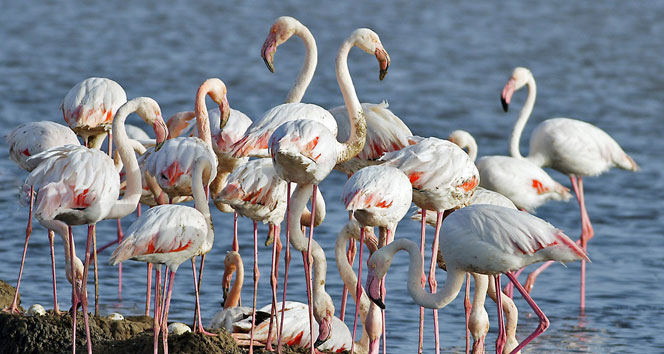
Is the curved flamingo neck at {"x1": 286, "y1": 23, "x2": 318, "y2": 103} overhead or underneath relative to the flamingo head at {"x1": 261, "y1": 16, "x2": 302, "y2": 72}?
underneath

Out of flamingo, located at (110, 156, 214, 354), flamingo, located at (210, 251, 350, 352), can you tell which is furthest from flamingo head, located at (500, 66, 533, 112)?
flamingo, located at (110, 156, 214, 354)

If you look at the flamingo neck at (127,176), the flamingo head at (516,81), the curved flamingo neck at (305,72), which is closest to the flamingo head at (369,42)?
the curved flamingo neck at (305,72)

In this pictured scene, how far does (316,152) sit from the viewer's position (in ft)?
20.9

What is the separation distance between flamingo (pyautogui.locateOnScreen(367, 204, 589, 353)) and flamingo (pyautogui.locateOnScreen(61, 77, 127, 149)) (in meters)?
2.38

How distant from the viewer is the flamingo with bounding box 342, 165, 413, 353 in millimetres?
6332

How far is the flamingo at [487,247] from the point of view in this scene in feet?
20.0

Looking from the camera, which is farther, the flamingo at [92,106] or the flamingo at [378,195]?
the flamingo at [92,106]

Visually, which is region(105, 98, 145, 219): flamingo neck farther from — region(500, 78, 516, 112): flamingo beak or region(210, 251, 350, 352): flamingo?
region(500, 78, 516, 112): flamingo beak

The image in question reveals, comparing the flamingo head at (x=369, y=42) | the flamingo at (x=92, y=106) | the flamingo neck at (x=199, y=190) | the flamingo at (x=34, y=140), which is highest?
the flamingo head at (x=369, y=42)

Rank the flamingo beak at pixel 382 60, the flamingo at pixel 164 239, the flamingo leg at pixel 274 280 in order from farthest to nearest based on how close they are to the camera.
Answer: the flamingo beak at pixel 382 60 → the flamingo leg at pixel 274 280 → the flamingo at pixel 164 239

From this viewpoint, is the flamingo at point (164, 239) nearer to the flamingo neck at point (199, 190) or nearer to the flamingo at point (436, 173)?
the flamingo neck at point (199, 190)

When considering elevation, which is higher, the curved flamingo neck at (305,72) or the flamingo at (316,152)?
the curved flamingo neck at (305,72)

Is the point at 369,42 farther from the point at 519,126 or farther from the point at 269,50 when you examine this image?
the point at 519,126

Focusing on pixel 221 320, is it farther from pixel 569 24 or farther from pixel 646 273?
pixel 569 24
